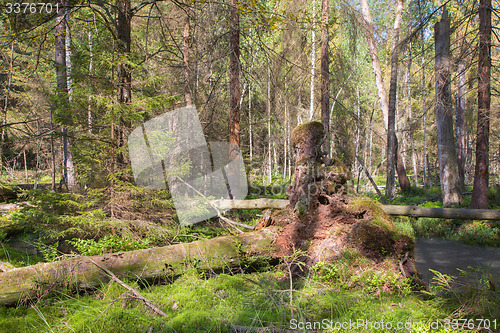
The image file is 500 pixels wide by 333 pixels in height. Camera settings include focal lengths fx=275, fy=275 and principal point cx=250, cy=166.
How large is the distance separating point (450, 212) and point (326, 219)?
395 centimetres

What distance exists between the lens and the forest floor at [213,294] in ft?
8.61

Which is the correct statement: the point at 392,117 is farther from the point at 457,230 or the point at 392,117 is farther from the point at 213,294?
the point at 213,294

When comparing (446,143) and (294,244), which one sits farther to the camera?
(446,143)

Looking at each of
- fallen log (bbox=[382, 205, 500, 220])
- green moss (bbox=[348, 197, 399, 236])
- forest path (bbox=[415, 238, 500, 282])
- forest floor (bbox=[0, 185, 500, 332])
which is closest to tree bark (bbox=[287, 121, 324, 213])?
green moss (bbox=[348, 197, 399, 236])

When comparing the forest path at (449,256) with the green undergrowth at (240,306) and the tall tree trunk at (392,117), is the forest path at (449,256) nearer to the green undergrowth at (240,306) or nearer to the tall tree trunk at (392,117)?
the green undergrowth at (240,306)

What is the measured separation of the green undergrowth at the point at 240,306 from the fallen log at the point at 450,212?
3635 mm

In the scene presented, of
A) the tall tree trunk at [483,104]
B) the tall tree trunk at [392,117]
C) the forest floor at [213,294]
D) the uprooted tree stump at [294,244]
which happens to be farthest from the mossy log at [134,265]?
the tall tree trunk at [392,117]

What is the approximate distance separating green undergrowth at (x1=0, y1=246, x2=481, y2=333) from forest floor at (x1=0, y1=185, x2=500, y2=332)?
1cm

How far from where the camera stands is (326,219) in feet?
15.6

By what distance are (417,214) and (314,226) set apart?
3.77 metres

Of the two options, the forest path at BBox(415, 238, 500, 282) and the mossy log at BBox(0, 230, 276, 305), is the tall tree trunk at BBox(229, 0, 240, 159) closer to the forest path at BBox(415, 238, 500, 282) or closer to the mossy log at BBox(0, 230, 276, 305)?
the mossy log at BBox(0, 230, 276, 305)

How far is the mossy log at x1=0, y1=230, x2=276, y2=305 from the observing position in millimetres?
3191

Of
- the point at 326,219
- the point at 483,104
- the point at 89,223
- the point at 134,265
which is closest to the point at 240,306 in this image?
the point at 134,265

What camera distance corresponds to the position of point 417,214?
686cm
